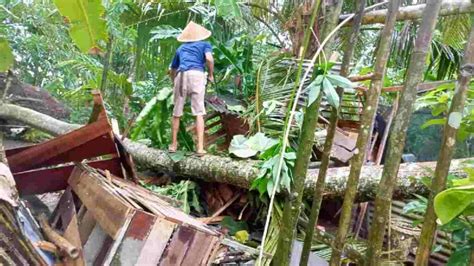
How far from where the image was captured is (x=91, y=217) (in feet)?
8.89

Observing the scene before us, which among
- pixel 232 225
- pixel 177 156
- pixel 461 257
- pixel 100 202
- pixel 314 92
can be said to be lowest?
pixel 232 225

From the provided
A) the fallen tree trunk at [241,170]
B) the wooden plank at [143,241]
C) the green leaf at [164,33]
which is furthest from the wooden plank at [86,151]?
the green leaf at [164,33]

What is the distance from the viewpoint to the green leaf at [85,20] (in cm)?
276

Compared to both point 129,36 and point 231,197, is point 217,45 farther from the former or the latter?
point 129,36

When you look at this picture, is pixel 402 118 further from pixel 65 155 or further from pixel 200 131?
pixel 200 131

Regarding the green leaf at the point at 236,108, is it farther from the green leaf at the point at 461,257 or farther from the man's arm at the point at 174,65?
the green leaf at the point at 461,257

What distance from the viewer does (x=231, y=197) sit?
4.28 metres

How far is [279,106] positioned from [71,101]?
557 cm

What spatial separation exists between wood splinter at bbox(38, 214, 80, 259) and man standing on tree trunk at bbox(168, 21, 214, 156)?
1.99 metres

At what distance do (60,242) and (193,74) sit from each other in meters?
2.53

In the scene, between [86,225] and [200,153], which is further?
[200,153]

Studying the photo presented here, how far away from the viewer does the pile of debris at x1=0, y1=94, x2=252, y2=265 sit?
6.60ft

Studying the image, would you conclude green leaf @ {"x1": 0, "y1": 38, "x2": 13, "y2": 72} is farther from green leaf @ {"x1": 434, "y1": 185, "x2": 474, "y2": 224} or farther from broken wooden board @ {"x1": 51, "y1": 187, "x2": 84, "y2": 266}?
green leaf @ {"x1": 434, "y1": 185, "x2": 474, "y2": 224}

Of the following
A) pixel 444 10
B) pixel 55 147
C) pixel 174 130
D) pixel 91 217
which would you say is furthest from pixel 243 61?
pixel 444 10
